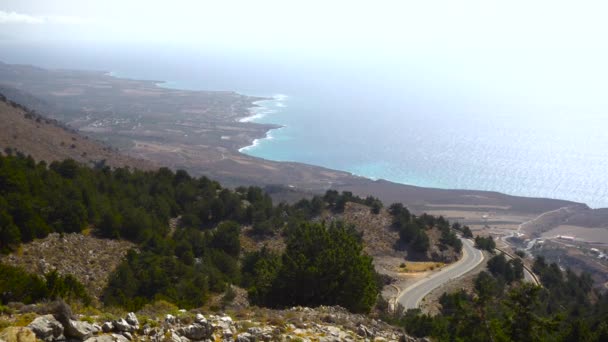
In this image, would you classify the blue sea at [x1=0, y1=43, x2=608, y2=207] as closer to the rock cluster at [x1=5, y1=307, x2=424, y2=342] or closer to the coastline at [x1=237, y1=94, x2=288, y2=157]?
the coastline at [x1=237, y1=94, x2=288, y2=157]

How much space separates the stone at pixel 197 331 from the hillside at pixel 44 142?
159 ft

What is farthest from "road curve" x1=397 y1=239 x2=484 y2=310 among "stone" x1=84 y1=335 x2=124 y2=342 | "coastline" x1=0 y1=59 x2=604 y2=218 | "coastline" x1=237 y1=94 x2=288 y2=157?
"coastline" x1=237 y1=94 x2=288 y2=157

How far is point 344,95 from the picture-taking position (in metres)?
199

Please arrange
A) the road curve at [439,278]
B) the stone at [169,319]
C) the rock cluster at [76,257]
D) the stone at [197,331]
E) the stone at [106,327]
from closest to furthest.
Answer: the stone at [106,327] < the stone at [197,331] < the stone at [169,319] < the rock cluster at [76,257] < the road curve at [439,278]

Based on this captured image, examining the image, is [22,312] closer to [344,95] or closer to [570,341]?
[570,341]

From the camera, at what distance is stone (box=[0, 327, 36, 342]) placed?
7.14 metres

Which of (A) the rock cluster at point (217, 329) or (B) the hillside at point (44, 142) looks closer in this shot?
(A) the rock cluster at point (217, 329)

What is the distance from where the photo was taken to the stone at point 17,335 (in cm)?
714

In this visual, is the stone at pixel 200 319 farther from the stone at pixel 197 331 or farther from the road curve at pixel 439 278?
the road curve at pixel 439 278

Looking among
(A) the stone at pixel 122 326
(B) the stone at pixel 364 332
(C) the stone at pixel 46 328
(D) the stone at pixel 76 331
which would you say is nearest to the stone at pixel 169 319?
(A) the stone at pixel 122 326

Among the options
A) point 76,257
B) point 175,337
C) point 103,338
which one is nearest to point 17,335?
point 103,338

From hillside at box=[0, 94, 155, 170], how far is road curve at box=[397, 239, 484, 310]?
42.0 metres

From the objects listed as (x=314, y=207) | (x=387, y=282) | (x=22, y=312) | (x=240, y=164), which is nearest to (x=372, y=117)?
(x=240, y=164)

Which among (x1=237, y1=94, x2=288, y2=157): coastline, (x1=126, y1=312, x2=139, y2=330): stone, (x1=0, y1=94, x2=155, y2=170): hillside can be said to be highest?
(x1=237, y1=94, x2=288, y2=157): coastline
